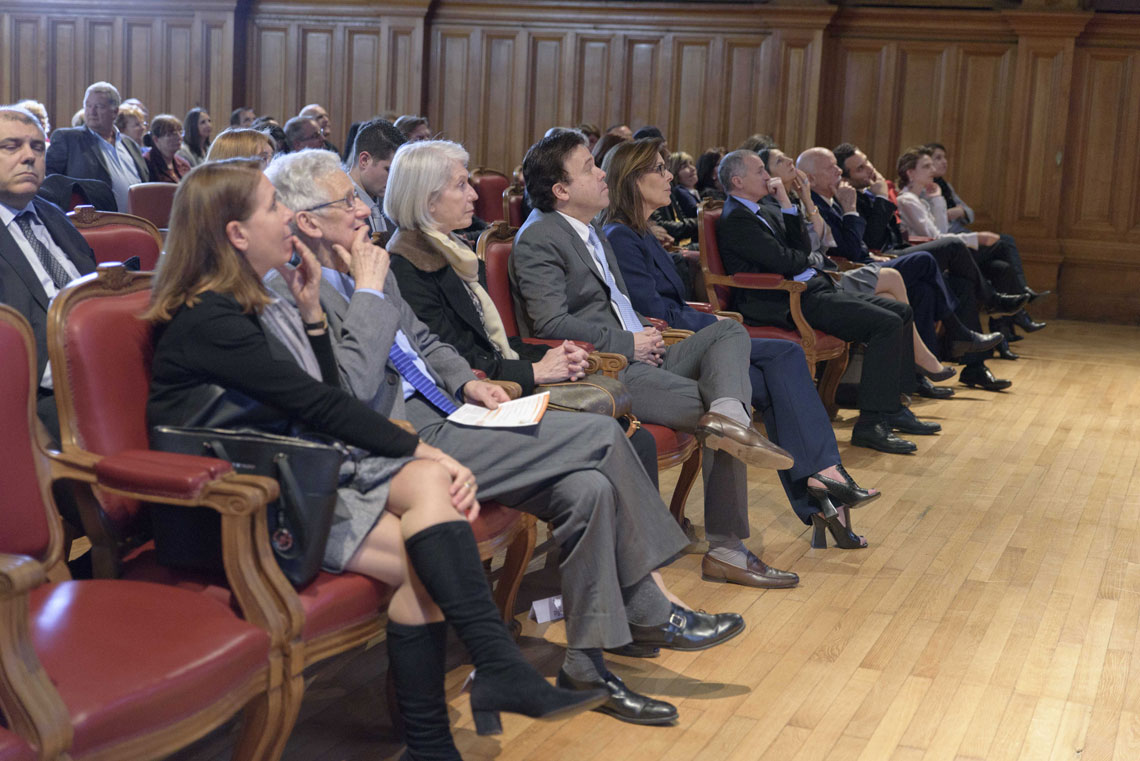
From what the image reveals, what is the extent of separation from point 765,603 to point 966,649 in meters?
0.54

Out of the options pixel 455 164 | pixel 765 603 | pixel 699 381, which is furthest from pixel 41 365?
pixel 765 603

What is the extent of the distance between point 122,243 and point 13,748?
7.20ft

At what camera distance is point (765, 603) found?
3.28 metres

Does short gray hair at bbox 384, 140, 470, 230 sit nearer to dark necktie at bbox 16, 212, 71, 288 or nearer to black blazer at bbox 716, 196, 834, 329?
dark necktie at bbox 16, 212, 71, 288

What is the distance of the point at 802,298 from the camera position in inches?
203

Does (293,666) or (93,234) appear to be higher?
(93,234)

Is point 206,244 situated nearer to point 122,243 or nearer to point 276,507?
point 276,507

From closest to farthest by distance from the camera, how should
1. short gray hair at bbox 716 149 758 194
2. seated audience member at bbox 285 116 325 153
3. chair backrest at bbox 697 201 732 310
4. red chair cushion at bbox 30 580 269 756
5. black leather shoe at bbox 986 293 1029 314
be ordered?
red chair cushion at bbox 30 580 269 756 → short gray hair at bbox 716 149 758 194 → chair backrest at bbox 697 201 732 310 → seated audience member at bbox 285 116 325 153 → black leather shoe at bbox 986 293 1029 314

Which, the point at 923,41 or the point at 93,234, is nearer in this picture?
the point at 93,234

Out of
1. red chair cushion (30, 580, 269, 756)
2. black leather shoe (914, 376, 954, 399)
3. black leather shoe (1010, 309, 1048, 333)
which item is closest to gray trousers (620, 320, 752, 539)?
red chair cushion (30, 580, 269, 756)

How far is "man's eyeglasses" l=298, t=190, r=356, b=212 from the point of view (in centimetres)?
255

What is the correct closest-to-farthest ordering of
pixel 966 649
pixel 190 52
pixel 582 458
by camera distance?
pixel 582 458 → pixel 966 649 → pixel 190 52

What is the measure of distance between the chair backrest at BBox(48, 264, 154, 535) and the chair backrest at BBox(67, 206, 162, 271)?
3.98 feet

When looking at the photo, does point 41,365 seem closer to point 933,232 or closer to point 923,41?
point 933,232
